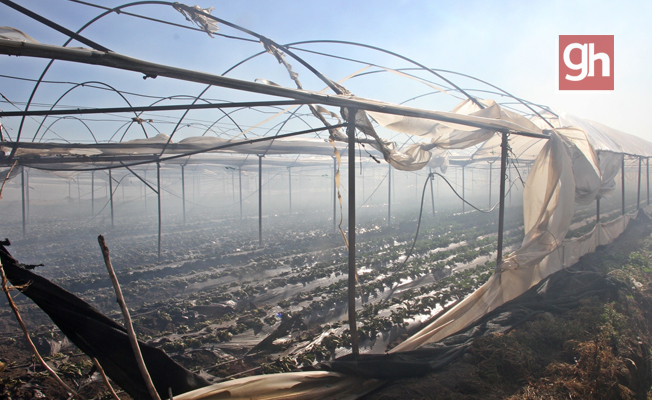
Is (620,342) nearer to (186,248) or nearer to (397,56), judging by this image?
(397,56)

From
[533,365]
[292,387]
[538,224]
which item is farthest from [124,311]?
[538,224]

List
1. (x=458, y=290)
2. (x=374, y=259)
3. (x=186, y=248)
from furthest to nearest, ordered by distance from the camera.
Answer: (x=186, y=248) → (x=374, y=259) → (x=458, y=290)

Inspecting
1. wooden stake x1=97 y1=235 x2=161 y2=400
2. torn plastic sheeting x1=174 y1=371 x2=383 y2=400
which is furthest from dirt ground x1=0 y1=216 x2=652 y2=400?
wooden stake x1=97 y1=235 x2=161 y2=400

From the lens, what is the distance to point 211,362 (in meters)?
5.09

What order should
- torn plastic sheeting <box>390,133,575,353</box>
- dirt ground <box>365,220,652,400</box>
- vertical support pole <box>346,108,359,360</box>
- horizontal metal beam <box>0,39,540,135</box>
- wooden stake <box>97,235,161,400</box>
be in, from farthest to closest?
1. torn plastic sheeting <box>390,133,575,353</box>
2. vertical support pole <box>346,108,359,360</box>
3. dirt ground <box>365,220,652,400</box>
4. horizontal metal beam <box>0,39,540,135</box>
5. wooden stake <box>97,235,161,400</box>

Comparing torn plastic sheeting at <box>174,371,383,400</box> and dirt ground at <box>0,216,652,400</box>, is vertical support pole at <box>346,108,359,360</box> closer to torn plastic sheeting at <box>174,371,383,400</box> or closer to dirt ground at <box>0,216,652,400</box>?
torn plastic sheeting at <box>174,371,383,400</box>

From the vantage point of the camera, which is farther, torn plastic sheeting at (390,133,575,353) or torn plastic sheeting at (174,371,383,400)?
torn plastic sheeting at (390,133,575,353)

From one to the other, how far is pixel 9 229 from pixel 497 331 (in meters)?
25.9

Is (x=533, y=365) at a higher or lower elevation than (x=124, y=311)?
lower

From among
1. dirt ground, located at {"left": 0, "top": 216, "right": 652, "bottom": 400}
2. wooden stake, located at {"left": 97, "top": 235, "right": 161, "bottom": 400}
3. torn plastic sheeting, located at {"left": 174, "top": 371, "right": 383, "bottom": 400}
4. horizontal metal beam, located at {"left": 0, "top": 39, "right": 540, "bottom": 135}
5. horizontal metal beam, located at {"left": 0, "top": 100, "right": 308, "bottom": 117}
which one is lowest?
dirt ground, located at {"left": 0, "top": 216, "right": 652, "bottom": 400}

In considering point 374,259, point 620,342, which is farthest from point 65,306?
point 374,259

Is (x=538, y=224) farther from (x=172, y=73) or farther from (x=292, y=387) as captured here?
(x=172, y=73)

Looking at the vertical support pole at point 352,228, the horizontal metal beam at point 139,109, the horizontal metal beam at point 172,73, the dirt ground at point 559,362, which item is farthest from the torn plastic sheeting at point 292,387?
the horizontal metal beam at point 172,73

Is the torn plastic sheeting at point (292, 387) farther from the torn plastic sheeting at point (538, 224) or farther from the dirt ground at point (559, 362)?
the torn plastic sheeting at point (538, 224)
